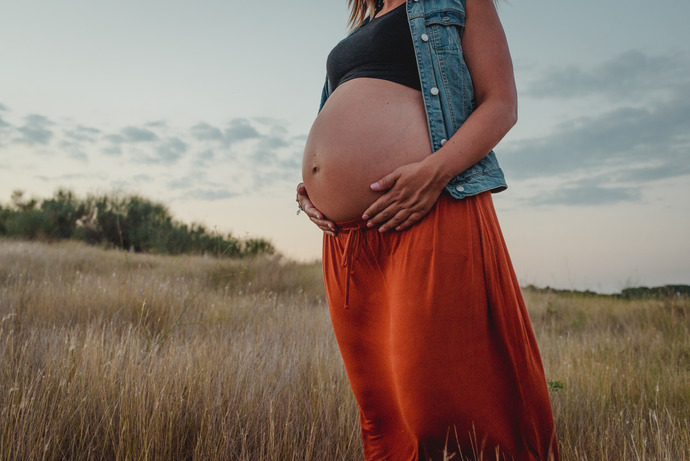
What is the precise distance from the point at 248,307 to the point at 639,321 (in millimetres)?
5076

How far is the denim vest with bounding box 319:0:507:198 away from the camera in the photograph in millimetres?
1538

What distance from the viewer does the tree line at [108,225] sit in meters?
14.2

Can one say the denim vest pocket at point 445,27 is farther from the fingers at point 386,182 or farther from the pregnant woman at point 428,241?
the fingers at point 386,182

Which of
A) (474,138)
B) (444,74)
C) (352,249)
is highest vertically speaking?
(444,74)

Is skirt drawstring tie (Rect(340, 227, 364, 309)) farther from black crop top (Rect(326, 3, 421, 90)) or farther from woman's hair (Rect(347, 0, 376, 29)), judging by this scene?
woman's hair (Rect(347, 0, 376, 29))

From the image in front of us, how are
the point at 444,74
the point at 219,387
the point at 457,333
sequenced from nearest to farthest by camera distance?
the point at 457,333 → the point at 444,74 → the point at 219,387

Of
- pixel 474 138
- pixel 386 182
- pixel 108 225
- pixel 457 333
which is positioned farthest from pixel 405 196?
pixel 108 225

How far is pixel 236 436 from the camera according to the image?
2.16 m

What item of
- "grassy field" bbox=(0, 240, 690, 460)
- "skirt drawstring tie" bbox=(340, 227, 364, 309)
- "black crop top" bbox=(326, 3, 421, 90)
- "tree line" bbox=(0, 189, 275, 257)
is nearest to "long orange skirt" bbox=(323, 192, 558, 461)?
"skirt drawstring tie" bbox=(340, 227, 364, 309)

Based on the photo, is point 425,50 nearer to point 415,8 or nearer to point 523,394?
point 415,8


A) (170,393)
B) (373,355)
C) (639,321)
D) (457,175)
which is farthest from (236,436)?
(639,321)

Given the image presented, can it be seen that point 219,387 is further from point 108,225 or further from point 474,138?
point 108,225

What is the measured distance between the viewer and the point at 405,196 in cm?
141

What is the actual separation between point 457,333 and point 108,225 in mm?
15525
